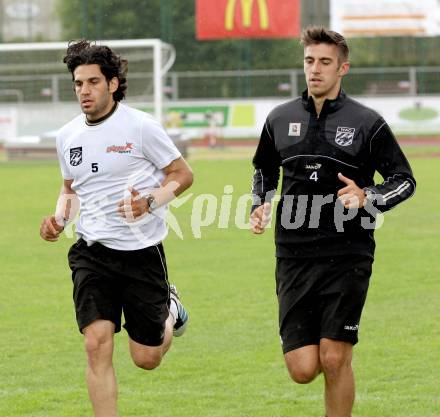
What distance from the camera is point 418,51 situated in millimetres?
45594

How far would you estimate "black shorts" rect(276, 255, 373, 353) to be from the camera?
20.1 ft

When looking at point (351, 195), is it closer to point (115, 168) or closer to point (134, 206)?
point (134, 206)

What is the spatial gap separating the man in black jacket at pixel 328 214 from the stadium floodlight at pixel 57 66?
23136mm

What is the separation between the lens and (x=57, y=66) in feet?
104

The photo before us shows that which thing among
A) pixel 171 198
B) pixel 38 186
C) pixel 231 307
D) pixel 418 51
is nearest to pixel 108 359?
pixel 171 198

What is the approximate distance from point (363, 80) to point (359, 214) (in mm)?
37330

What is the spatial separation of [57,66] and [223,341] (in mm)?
23481

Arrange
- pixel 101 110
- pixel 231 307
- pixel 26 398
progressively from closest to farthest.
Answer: pixel 101 110, pixel 26 398, pixel 231 307

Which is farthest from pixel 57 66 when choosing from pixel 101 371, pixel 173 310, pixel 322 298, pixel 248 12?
pixel 322 298

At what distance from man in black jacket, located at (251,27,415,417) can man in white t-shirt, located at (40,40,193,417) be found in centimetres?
70

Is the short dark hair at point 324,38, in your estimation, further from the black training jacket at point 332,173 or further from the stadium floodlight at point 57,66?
the stadium floodlight at point 57,66

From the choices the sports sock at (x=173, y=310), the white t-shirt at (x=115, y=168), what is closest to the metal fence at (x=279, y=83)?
the sports sock at (x=173, y=310)

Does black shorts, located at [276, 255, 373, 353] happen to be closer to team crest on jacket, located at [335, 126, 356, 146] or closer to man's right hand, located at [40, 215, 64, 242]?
team crest on jacket, located at [335, 126, 356, 146]

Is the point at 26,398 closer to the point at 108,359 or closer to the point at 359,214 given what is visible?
the point at 108,359
